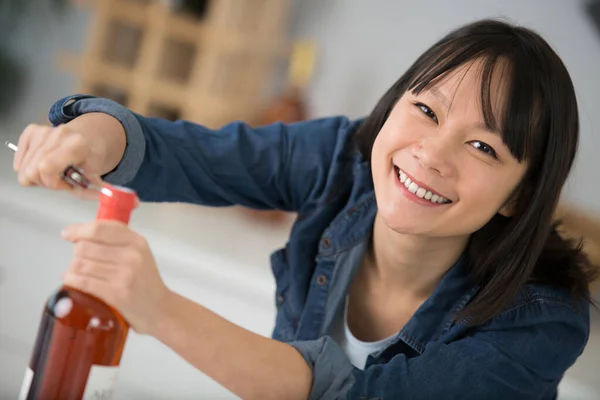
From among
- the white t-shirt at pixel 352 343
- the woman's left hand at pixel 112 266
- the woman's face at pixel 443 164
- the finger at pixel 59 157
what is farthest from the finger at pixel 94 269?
the white t-shirt at pixel 352 343

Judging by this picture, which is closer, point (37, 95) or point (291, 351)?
point (291, 351)

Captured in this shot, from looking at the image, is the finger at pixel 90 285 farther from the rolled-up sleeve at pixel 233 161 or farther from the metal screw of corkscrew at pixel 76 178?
the rolled-up sleeve at pixel 233 161

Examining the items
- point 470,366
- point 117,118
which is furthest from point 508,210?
point 117,118

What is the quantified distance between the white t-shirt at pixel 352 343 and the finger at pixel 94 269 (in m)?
0.51

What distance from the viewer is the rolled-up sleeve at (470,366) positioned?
2.29 ft

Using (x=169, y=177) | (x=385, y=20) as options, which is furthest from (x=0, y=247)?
(x=385, y=20)

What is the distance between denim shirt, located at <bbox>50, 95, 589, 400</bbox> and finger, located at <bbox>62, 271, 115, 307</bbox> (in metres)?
0.26

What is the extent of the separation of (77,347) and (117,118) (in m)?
0.31

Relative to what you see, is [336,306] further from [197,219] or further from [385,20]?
[385,20]

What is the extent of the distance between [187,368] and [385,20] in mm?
993

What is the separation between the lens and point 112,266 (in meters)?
0.48

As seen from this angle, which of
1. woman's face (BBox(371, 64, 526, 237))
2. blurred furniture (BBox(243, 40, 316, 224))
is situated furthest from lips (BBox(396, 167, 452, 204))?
blurred furniture (BBox(243, 40, 316, 224))

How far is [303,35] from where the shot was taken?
1.94 m

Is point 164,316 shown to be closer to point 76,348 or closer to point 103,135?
point 76,348
